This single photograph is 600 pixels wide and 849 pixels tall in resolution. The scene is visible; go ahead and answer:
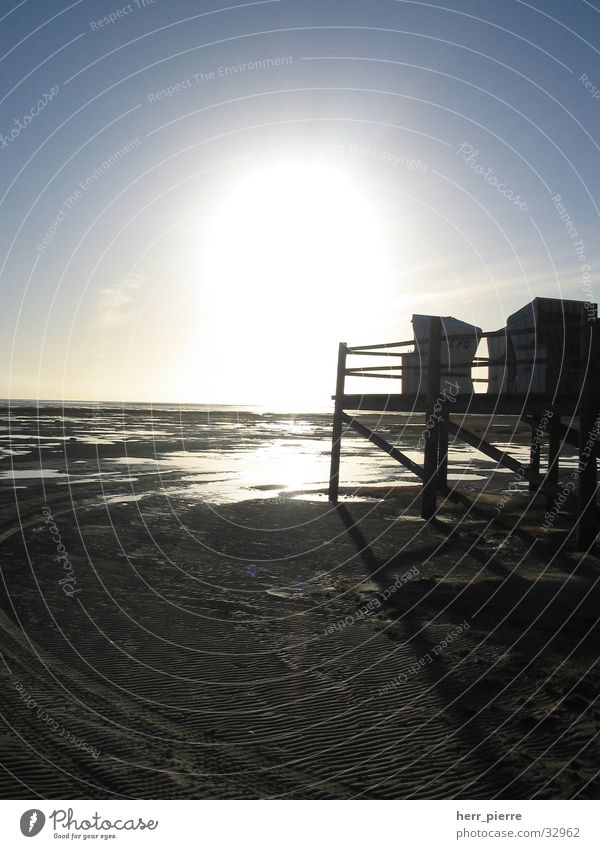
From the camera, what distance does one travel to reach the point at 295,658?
699 cm

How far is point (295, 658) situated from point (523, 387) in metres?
8.98

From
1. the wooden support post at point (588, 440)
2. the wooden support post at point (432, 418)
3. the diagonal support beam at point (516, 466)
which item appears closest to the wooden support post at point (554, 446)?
the diagonal support beam at point (516, 466)

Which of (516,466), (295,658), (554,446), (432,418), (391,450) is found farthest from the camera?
(391,450)

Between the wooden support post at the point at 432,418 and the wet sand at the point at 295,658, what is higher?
the wooden support post at the point at 432,418

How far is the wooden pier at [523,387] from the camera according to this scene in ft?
39.9

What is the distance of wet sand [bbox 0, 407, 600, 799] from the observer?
4.72 metres

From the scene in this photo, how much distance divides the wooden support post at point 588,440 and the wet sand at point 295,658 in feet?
1.83

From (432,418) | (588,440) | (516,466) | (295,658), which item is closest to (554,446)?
(432,418)

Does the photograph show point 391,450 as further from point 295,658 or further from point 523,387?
point 295,658

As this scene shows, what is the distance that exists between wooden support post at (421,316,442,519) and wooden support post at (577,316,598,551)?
3733 millimetres

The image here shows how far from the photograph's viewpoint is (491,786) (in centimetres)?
457

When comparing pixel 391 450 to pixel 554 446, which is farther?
pixel 391 450

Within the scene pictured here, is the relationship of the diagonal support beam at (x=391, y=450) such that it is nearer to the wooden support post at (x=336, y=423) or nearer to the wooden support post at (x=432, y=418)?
the wooden support post at (x=432, y=418)

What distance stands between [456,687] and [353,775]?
1.90 m
